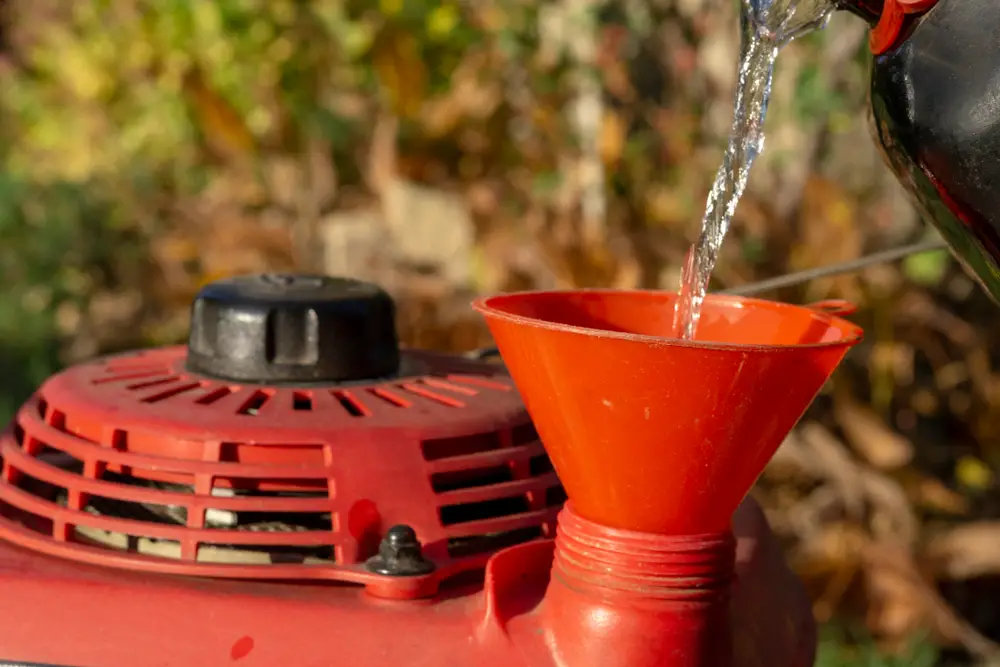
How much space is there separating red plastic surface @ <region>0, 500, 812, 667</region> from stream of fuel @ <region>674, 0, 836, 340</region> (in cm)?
29

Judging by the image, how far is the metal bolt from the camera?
1.02 metres

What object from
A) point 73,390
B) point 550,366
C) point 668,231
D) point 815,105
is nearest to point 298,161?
point 668,231

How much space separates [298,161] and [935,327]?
199 cm

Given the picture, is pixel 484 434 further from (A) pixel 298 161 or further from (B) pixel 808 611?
(A) pixel 298 161

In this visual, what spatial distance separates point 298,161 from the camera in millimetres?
3725

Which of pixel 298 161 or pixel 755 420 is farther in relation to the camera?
pixel 298 161

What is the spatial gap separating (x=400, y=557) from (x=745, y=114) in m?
0.55

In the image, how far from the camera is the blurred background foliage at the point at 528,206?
2732 mm

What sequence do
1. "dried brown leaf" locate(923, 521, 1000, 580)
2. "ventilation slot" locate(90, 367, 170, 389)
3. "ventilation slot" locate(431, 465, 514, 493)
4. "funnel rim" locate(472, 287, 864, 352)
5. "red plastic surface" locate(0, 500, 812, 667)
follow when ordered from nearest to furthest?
"funnel rim" locate(472, 287, 864, 352) → "red plastic surface" locate(0, 500, 812, 667) → "ventilation slot" locate(431, 465, 514, 493) → "ventilation slot" locate(90, 367, 170, 389) → "dried brown leaf" locate(923, 521, 1000, 580)

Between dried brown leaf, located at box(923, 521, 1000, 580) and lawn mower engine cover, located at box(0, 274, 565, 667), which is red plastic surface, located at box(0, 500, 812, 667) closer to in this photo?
lawn mower engine cover, located at box(0, 274, 565, 667)

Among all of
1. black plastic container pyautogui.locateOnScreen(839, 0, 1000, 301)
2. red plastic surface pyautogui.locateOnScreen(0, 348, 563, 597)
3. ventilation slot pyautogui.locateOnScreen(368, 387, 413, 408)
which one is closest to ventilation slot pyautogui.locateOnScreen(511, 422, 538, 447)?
red plastic surface pyautogui.locateOnScreen(0, 348, 563, 597)

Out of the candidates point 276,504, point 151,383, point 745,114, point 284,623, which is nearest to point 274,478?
point 276,504

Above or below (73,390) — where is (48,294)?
below

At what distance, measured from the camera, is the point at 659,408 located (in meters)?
0.89
